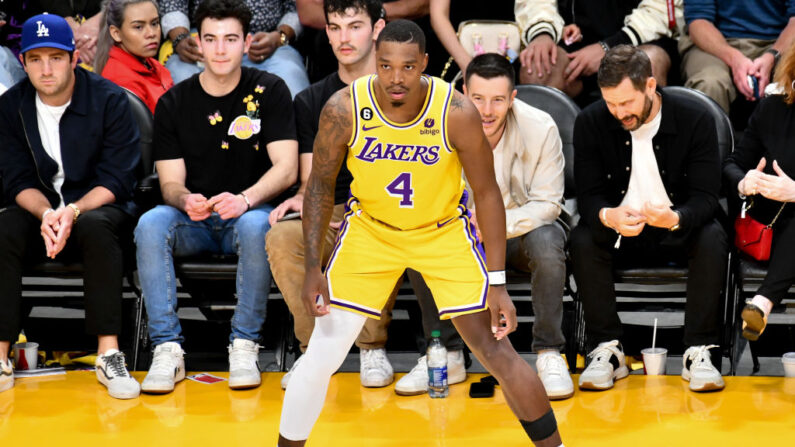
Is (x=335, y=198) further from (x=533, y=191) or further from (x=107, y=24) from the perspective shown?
(x=107, y=24)

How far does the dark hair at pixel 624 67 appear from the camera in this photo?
4.32m

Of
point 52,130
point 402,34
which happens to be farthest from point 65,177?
point 402,34

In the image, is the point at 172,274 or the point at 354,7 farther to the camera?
the point at 354,7

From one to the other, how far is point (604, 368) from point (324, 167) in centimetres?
170

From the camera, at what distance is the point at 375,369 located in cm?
452

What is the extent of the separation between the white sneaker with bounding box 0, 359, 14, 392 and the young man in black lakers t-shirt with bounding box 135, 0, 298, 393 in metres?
0.64

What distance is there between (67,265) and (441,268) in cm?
201

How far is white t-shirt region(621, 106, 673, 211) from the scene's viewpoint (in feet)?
15.0

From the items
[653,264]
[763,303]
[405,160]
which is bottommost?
[763,303]

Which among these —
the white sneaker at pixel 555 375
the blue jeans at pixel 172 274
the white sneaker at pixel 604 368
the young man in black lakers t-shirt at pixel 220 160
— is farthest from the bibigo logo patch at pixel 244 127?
the white sneaker at pixel 604 368

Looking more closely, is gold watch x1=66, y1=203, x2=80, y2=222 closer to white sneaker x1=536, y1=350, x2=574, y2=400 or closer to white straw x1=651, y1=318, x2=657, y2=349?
white sneaker x1=536, y1=350, x2=574, y2=400

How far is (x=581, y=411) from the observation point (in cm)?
414

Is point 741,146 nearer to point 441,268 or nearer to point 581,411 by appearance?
point 581,411

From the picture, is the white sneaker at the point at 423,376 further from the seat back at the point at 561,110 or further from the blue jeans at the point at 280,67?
the blue jeans at the point at 280,67
